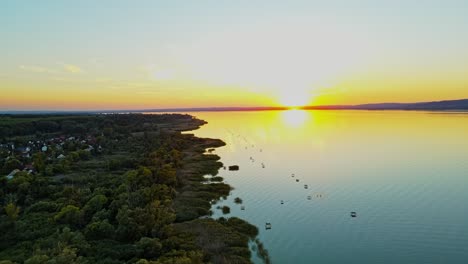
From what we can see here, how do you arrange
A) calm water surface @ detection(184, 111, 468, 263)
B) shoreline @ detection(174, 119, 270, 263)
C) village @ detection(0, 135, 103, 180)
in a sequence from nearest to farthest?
shoreline @ detection(174, 119, 270, 263) → calm water surface @ detection(184, 111, 468, 263) → village @ detection(0, 135, 103, 180)

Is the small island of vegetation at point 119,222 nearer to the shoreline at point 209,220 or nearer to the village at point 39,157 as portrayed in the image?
the shoreline at point 209,220

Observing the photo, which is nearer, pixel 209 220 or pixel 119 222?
pixel 119 222

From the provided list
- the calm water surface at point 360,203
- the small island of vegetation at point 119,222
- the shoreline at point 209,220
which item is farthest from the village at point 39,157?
the calm water surface at point 360,203

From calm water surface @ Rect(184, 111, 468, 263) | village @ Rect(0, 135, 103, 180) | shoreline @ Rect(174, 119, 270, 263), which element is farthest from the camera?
village @ Rect(0, 135, 103, 180)

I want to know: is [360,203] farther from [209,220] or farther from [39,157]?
[39,157]

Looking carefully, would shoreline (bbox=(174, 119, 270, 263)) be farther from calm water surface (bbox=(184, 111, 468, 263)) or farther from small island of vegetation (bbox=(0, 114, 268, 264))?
calm water surface (bbox=(184, 111, 468, 263))

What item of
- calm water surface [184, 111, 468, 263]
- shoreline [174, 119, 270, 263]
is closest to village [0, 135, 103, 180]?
shoreline [174, 119, 270, 263]

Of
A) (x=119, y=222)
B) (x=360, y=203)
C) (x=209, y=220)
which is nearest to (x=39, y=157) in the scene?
(x=119, y=222)

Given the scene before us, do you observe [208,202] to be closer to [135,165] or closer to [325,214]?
[325,214]

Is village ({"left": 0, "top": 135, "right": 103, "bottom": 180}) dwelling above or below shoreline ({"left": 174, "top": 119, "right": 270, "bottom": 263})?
above

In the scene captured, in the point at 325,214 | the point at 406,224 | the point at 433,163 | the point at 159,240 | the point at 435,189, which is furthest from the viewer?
the point at 433,163

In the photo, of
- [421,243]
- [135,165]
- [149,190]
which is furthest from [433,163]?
[135,165]
